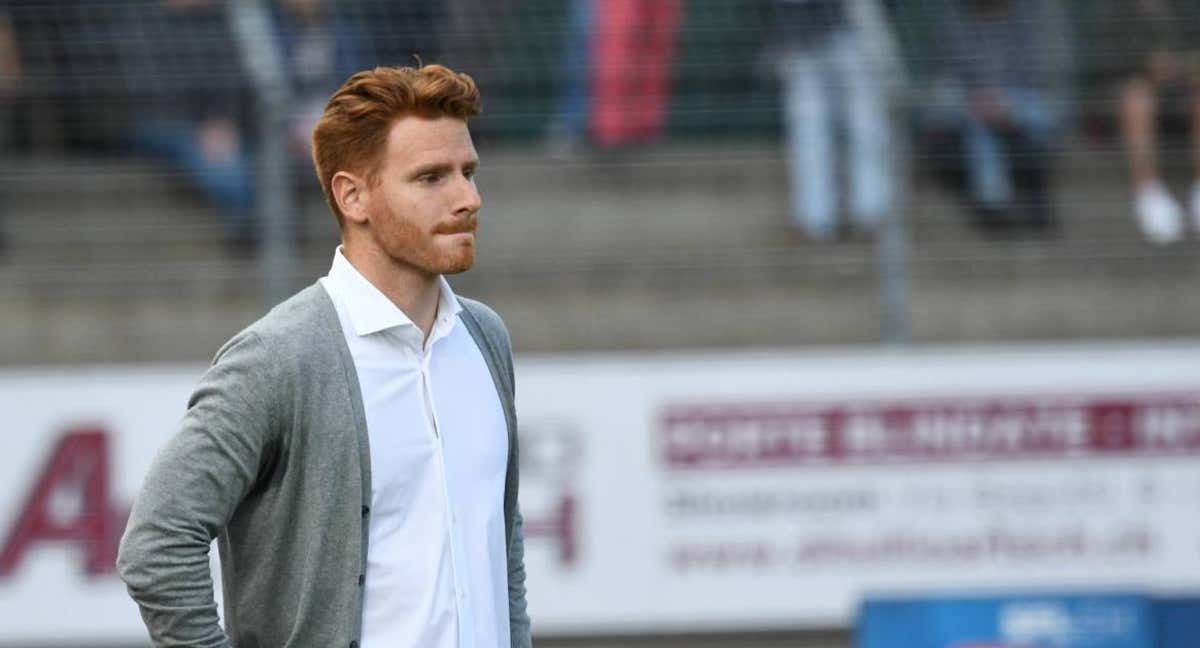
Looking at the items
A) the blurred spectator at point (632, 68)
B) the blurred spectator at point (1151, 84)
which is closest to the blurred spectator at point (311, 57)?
the blurred spectator at point (632, 68)

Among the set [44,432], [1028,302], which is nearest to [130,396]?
[44,432]

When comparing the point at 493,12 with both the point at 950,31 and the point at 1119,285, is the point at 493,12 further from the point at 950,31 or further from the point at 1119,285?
the point at 1119,285

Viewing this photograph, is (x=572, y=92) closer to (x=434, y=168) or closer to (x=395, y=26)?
(x=395, y=26)

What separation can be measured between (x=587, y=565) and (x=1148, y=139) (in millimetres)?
2675

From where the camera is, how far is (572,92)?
25.4 feet

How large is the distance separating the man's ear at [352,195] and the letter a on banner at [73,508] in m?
4.73

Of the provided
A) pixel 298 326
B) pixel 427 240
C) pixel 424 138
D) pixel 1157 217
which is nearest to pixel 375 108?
pixel 424 138

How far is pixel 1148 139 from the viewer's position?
25.5 ft

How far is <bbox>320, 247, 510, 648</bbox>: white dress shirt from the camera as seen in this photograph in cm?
279

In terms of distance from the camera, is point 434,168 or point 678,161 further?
point 678,161

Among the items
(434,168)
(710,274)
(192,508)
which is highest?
(710,274)

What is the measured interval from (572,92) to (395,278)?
194 inches

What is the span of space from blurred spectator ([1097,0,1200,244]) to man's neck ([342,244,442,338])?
533 centimetres

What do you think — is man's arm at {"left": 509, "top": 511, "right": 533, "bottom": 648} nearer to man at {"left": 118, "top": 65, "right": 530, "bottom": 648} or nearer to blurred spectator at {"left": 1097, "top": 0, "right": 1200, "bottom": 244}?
man at {"left": 118, "top": 65, "right": 530, "bottom": 648}
